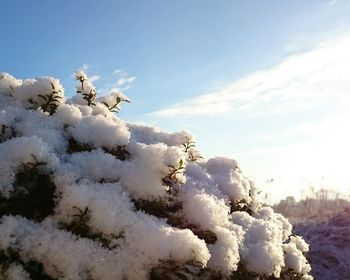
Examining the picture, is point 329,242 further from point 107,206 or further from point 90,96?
point 107,206

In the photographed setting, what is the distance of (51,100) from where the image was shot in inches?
162

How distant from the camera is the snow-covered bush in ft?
10.3

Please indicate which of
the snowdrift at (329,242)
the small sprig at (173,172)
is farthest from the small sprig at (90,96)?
the snowdrift at (329,242)

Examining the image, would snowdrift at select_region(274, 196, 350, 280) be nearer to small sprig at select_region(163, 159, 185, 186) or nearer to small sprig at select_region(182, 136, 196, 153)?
small sprig at select_region(182, 136, 196, 153)

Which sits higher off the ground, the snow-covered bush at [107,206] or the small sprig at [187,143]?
the small sprig at [187,143]

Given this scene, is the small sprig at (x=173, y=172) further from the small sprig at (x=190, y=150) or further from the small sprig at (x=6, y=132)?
→ the small sprig at (x=6, y=132)

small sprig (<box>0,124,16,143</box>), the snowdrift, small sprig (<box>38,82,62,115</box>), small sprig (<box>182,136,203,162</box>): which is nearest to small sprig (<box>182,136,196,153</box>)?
small sprig (<box>182,136,203,162</box>)

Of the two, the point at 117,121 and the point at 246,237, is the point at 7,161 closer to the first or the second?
the point at 117,121

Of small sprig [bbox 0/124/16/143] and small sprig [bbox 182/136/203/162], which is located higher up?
small sprig [bbox 182/136/203/162]

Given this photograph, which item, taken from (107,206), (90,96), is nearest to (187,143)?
(90,96)

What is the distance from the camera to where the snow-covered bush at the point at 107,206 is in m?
3.13

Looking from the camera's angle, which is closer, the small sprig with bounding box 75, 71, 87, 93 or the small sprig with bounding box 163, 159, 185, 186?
the small sprig with bounding box 163, 159, 185, 186

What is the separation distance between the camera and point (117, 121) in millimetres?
4605

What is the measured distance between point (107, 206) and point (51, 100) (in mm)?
1260
